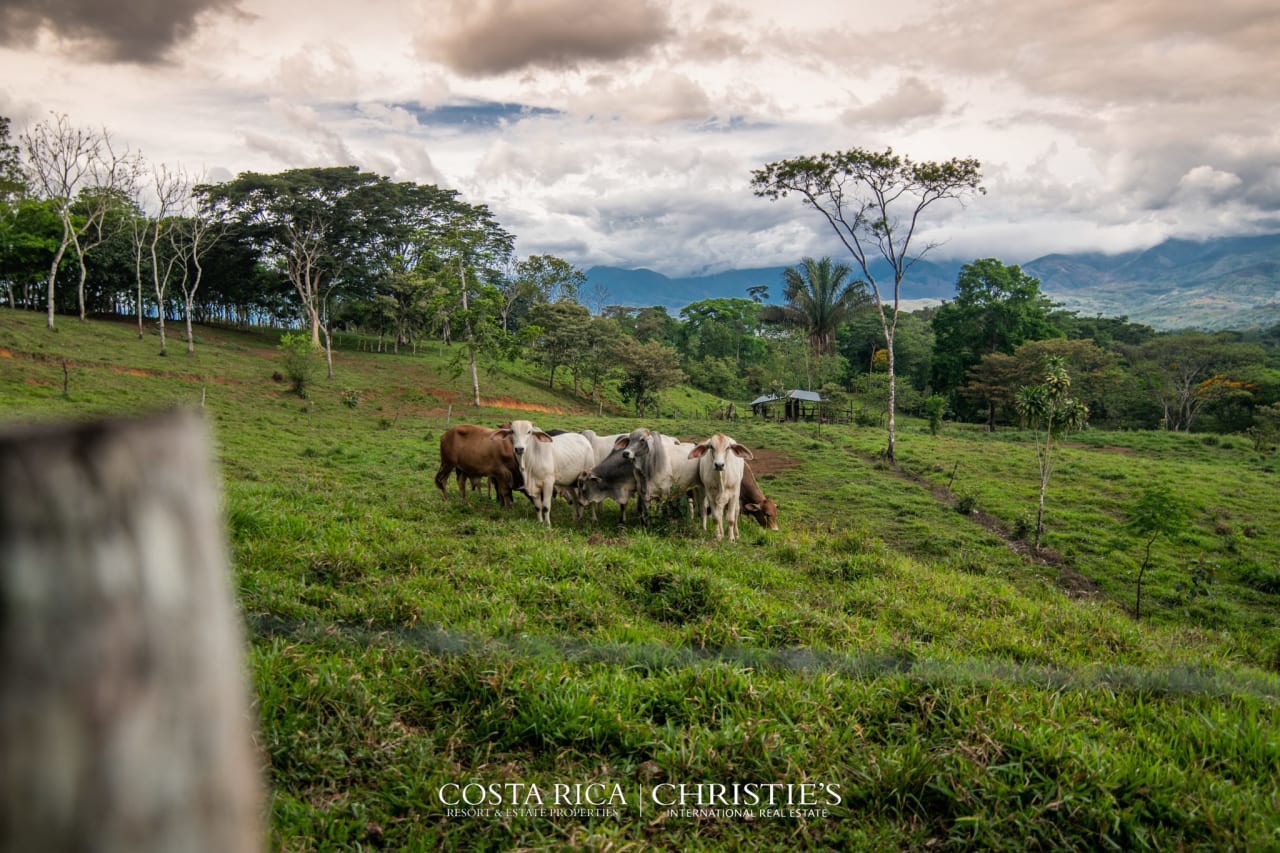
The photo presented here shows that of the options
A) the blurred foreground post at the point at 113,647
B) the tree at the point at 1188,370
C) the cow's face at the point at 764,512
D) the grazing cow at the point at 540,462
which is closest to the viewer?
the blurred foreground post at the point at 113,647

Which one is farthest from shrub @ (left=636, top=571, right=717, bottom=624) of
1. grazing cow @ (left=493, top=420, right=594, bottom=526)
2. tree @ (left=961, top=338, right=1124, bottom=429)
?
tree @ (left=961, top=338, right=1124, bottom=429)

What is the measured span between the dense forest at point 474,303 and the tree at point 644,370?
0.47 ft

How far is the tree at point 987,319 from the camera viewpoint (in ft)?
174

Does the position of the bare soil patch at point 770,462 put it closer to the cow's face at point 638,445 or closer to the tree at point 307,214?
the cow's face at point 638,445

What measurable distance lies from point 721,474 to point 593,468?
2.54 m

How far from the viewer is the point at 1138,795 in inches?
124

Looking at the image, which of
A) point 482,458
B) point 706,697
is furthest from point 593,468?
point 706,697

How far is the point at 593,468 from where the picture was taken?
41.1 feet

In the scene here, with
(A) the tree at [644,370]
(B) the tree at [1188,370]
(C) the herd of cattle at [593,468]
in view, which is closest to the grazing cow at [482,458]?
(C) the herd of cattle at [593,468]

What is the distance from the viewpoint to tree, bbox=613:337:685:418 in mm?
41469

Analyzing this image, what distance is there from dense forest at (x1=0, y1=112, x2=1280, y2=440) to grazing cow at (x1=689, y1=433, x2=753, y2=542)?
24.7 m

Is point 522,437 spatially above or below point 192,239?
below

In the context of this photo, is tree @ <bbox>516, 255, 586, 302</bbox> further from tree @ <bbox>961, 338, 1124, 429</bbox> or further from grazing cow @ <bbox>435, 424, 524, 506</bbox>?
grazing cow @ <bbox>435, 424, 524, 506</bbox>

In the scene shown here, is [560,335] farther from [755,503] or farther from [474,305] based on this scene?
[755,503]
